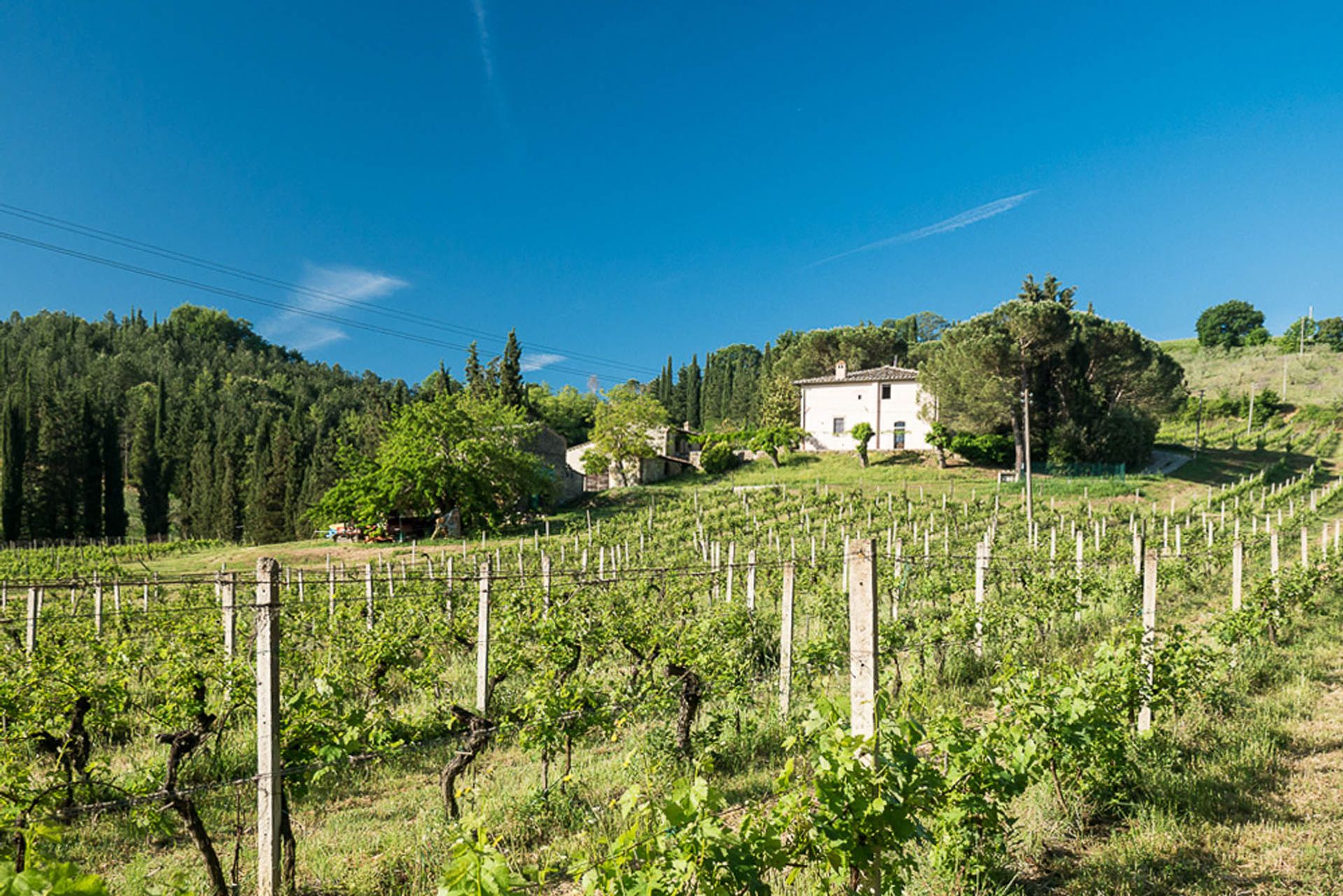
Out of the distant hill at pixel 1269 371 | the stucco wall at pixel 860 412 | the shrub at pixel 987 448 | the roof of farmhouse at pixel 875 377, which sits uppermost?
the distant hill at pixel 1269 371

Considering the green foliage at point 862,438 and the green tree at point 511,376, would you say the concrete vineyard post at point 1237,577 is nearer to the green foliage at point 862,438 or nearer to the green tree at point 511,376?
the green foliage at point 862,438

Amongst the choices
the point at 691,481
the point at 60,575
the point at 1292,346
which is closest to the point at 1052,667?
the point at 60,575

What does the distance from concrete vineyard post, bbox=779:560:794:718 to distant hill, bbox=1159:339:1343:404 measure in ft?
241

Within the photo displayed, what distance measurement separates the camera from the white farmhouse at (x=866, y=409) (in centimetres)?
4906

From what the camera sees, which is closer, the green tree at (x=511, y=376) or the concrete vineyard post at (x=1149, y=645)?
the concrete vineyard post at (x=1149, y=645)

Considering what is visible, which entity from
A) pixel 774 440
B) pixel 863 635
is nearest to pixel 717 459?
pixel 774 440

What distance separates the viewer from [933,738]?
12.3 feet

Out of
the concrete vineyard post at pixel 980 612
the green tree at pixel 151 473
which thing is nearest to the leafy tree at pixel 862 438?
Answer: the concrete vineyard post at pixel 980 612

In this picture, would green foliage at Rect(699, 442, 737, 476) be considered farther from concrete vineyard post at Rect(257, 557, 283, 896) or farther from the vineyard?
concrete vineyard post at Rect(257, 557, 283, 896)

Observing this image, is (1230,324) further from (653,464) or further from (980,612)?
(980,612)

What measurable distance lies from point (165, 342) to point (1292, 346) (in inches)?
5845

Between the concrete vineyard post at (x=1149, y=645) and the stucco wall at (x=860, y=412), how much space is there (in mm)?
41435

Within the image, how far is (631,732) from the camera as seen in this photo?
7539 millimetres

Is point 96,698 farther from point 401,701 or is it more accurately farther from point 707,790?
point 707,790
